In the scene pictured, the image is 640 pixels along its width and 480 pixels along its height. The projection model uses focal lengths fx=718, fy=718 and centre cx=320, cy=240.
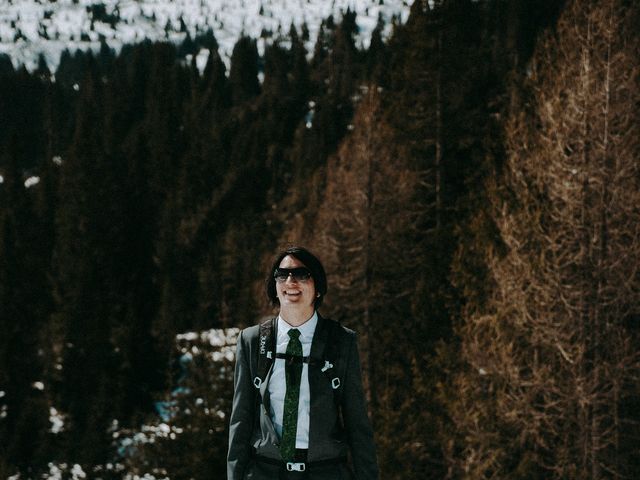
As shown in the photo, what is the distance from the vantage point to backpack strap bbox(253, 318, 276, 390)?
3.71 m

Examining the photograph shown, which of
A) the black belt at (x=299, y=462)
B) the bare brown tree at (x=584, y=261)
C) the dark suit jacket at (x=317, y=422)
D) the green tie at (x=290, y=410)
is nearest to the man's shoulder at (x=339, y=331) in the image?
the dark suit jacket at (x=317, y=422)

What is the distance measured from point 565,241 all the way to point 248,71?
83421mm

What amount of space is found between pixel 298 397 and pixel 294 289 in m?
0.55

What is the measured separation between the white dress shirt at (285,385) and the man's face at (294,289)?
106mm

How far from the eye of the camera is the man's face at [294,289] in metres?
3.74

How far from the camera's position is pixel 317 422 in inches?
143

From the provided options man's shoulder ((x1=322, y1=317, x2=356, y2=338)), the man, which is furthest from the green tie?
man's shoulder ((x1=322, y1=317, x2=356, y2=338))

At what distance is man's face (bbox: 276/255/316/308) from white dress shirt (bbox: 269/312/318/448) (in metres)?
0.11

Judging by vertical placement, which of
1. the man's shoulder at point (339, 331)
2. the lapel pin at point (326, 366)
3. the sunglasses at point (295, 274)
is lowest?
the lapel pin at point (326, 366)

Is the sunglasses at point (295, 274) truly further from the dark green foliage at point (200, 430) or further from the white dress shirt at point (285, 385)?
the dark green foliage at point (200, 430)

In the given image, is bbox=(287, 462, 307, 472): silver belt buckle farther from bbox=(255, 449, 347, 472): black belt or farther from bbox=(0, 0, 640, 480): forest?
bbox=(0, 0, 640, 480): forest

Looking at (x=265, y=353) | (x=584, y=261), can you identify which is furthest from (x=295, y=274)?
(x=584, y=261)

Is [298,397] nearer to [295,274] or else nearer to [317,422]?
[317,422]

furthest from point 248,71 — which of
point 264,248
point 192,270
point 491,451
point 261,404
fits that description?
point 261,404
